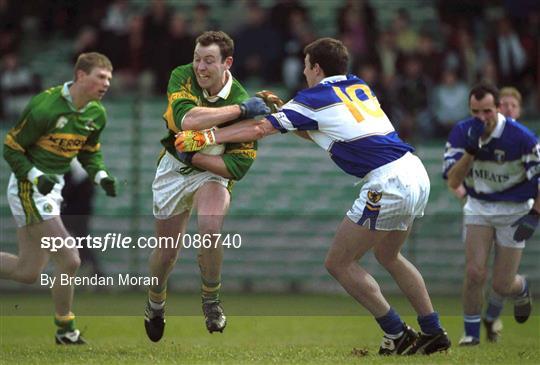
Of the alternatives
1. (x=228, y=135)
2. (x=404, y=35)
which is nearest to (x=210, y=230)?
(x=228, y=135)

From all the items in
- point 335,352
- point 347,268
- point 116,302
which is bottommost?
point 116,302

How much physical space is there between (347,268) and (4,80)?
10389 millimetres

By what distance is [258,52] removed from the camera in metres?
18.5

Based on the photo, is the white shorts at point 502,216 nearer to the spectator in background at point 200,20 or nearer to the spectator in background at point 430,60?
the spectator in background at point 430,60

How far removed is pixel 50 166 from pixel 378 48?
327 inches

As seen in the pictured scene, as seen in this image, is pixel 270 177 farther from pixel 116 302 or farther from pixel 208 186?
pixel 208 186

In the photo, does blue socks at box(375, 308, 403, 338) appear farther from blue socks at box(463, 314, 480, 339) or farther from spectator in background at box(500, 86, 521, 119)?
spectator in background at box(500, 86, 521, 119)

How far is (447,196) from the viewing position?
17.8 meters

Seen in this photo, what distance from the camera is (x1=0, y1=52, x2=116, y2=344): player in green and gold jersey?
11.0m

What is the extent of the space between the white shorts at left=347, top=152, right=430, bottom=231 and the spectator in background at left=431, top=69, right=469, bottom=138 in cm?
824

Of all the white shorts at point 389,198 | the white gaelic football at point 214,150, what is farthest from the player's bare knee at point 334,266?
the white gaelic football at point 214,150

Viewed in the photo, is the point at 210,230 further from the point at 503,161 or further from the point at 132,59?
the point at 132,59

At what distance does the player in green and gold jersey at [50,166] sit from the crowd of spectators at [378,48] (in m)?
6.60

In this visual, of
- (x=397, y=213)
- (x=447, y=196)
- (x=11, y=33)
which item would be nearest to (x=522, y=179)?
(x=397, y=213)
